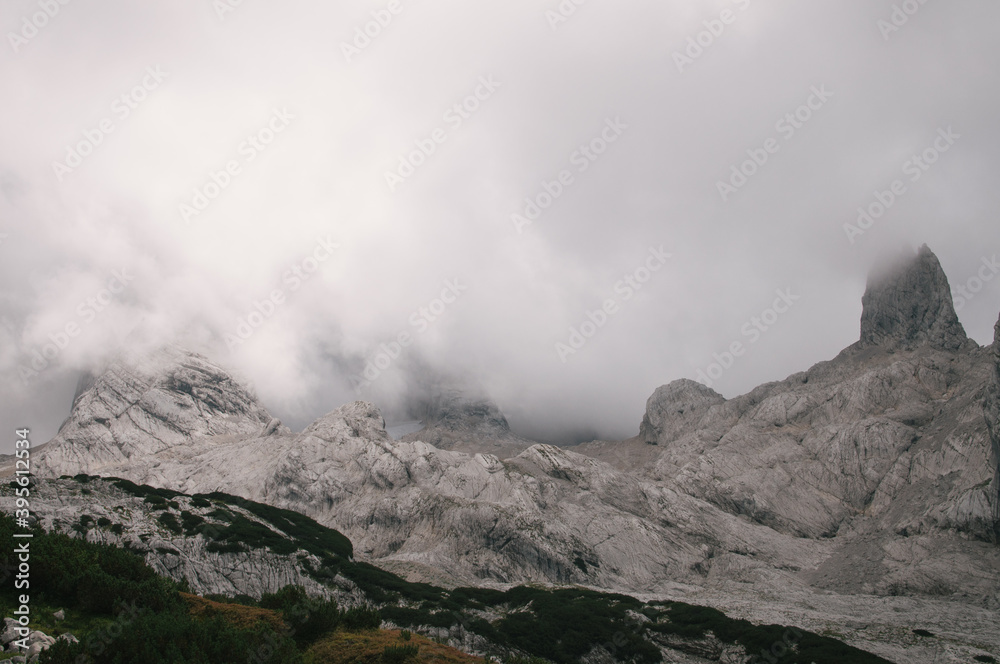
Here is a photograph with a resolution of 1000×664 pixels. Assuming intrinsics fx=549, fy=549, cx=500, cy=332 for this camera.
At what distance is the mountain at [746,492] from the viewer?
105 metres

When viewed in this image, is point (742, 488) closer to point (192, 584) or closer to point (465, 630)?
point (465, 630)

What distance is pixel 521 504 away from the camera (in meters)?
134

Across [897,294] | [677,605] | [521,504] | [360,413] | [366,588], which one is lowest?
[677,605]

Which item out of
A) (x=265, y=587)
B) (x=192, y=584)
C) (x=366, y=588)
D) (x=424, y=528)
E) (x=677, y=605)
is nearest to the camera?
(x=192, y=584)

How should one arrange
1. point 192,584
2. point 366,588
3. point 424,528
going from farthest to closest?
point 424,528
point 366,588
point 192,584

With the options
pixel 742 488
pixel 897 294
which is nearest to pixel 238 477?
pixel 742 488

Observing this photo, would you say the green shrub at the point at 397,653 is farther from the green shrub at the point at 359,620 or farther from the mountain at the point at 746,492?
the mountain at the point at 746,492

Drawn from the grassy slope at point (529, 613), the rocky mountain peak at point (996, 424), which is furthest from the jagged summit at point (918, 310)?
the grassy slope at point (529, 613)

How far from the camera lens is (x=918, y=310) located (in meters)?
191

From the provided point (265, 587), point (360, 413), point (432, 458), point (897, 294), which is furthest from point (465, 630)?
point (897, 294)

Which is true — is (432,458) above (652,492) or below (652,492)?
above

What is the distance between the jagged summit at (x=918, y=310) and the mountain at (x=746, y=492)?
50 centimetres

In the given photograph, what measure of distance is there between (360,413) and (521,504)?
236 feet

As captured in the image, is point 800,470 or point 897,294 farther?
point 897,294
